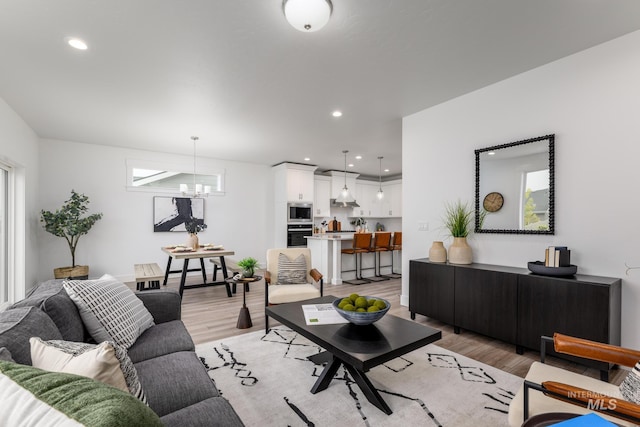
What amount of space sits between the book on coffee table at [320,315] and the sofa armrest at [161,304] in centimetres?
102

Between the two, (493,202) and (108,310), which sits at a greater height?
(493,202)

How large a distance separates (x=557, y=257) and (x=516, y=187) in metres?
0.81

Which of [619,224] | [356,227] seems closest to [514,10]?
[619,224]

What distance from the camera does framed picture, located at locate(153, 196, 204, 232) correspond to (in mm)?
6297

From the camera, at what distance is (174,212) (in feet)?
21.3

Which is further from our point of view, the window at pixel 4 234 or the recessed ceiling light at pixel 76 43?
the window at pixel 4 234

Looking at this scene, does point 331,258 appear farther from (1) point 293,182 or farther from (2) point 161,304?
(2) point 161,304

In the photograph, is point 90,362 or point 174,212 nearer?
point 90,362

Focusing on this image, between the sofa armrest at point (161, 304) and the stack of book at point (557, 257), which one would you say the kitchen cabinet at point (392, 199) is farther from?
the sofa armrest at point (161, 304)

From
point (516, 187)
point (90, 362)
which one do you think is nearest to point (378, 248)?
point (516, 187)

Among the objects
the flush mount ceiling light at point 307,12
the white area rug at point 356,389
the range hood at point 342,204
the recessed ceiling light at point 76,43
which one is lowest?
the white area rug at point 356,389

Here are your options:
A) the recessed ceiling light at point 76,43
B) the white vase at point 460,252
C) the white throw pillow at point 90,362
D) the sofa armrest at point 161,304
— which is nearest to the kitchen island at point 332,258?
the white vase at point 460,252

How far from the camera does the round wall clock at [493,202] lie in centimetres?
323

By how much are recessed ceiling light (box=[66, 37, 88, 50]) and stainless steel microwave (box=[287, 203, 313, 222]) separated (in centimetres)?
501
